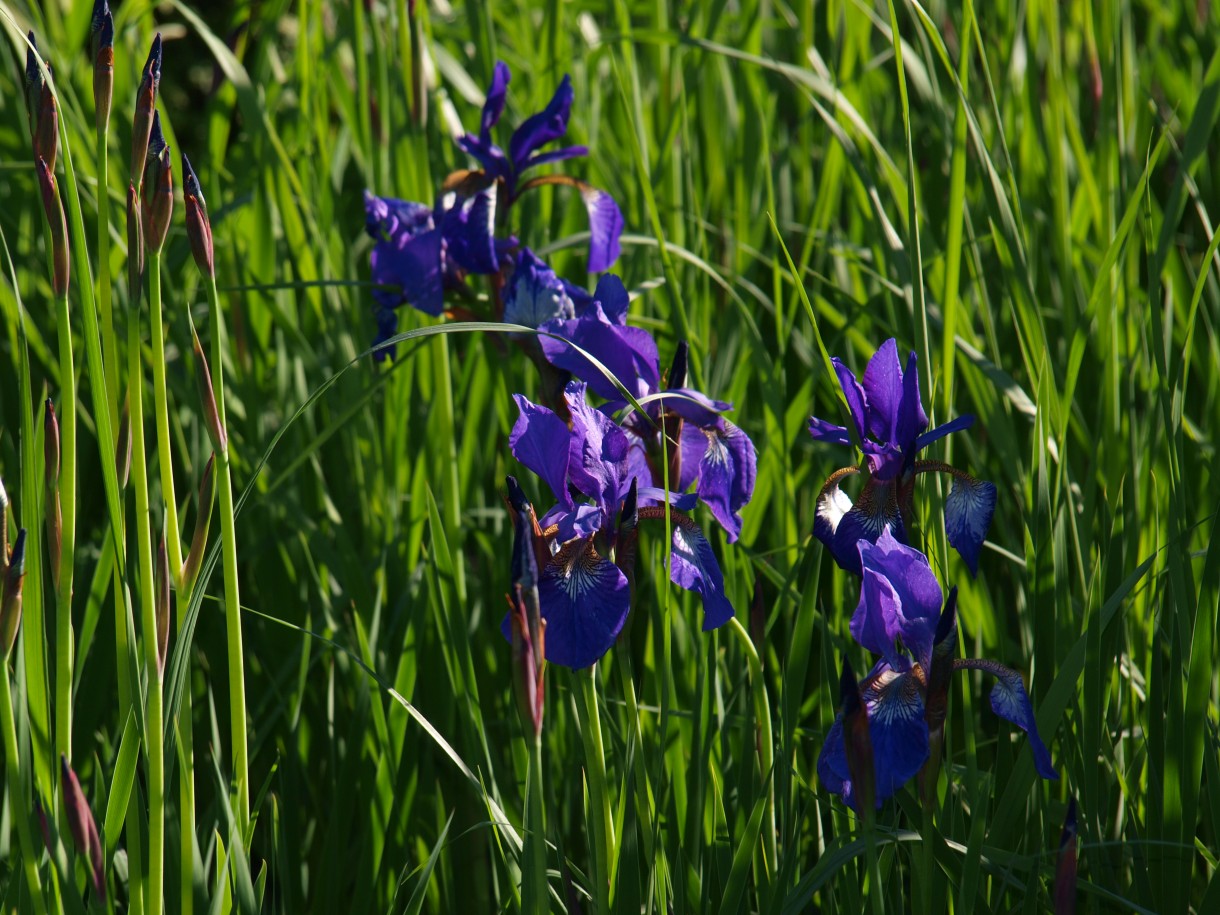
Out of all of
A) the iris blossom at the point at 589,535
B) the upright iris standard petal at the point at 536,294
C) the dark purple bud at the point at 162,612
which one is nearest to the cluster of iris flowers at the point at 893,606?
the iris blossom at the point at 589,535

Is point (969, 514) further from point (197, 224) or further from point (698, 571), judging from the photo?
Result: point (197, 224)

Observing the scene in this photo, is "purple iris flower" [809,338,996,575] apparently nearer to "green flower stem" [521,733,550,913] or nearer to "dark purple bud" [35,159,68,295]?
"green flower stem" [521,733,550,913]

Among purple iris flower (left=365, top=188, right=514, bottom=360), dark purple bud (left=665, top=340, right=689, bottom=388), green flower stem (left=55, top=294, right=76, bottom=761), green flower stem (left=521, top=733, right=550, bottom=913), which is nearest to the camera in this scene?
green flower stem (left=521, top=733, right=550, bottom=913)

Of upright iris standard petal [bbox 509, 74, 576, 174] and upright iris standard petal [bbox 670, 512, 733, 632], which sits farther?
upright iris standard petal [bbox 509, 74, 576, 174]

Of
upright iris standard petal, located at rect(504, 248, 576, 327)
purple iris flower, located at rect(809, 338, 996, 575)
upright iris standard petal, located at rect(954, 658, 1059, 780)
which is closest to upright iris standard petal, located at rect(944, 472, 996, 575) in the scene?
purple iris flower, located at rect(809, 338, 996, 575)

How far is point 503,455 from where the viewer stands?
1752 mm

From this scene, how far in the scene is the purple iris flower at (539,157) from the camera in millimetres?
1426

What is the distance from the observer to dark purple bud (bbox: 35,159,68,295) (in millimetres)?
783

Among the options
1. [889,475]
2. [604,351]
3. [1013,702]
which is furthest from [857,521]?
[604,351]

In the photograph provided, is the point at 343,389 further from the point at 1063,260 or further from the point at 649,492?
the point at 1063,260

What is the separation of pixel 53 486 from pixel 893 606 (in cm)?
62

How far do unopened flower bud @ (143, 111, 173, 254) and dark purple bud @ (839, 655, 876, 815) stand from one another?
560 millimetres

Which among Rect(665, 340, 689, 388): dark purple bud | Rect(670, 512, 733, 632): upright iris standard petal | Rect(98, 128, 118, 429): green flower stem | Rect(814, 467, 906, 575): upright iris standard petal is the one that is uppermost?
Rect(98, 128, 118, 429): green flower stem

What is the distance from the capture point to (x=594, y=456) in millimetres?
906
